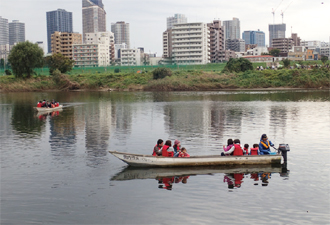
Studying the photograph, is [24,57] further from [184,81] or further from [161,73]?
[184,81]

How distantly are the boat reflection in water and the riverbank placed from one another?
305ft

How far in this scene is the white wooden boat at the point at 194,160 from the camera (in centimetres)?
2508

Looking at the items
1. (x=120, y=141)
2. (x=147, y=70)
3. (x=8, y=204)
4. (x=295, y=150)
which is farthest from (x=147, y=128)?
(x=147, y=70)

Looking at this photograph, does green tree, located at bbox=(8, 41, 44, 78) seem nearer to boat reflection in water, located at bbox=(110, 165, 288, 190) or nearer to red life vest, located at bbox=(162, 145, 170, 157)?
boat reflection in water, located at bbox=(110, 165, 288, 190)

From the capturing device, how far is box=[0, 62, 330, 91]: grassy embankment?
11612 centimetres

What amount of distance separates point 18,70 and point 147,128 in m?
94.2

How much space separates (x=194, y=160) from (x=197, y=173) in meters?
1.01

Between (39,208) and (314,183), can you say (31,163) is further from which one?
(314,183)

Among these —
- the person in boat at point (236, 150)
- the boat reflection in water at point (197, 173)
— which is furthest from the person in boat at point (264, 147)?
the person in boat at point (236, 150)

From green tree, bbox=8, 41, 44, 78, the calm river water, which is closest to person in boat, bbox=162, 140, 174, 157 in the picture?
the calm river water

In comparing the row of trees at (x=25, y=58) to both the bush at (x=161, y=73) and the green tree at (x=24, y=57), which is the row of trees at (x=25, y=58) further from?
the bush at (x=161, y=73)

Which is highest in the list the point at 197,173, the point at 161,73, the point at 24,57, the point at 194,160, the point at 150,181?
the point at 24,57

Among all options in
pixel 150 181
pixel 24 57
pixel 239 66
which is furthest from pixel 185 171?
pixel 24 57

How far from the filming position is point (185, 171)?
25.0 meters
